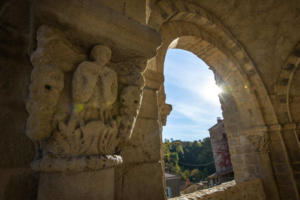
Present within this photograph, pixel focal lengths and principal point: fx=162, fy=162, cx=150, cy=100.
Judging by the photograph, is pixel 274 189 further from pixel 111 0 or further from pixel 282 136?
pixel 111 0

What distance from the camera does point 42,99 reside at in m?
0.77

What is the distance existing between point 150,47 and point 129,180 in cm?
96

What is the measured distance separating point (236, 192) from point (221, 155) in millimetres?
7670

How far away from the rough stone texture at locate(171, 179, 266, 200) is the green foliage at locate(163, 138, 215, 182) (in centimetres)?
1283

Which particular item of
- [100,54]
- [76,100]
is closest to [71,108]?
[76,100]

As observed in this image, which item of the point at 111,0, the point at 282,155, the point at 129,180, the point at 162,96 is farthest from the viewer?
the point at 282,155

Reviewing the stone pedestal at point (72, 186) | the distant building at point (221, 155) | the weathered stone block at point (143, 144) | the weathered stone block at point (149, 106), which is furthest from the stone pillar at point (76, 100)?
the distant building at point (221, 155)

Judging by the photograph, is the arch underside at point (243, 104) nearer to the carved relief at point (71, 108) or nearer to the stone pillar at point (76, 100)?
the stone pillar at point (76, 100)

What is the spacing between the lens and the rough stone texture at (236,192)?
8.54ft

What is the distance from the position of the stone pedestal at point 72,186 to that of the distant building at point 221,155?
32.7ft

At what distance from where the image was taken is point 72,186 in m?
0.80

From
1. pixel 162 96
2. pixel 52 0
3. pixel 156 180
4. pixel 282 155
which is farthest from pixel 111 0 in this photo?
pixel 282 155

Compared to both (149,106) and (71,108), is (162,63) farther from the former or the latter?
(71,108)

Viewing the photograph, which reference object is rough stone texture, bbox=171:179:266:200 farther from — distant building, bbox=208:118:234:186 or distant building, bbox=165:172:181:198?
distant building, bbox=165:172:181:198
